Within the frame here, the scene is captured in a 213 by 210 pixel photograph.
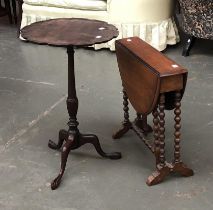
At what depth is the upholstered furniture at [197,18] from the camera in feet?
13.3

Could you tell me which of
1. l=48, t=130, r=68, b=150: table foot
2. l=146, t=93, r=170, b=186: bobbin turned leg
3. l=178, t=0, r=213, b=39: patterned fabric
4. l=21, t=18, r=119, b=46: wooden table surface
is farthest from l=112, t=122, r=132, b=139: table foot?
l=178, t=0, r=213, b=39: patterned fabric

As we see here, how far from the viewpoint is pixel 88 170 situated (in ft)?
8.45

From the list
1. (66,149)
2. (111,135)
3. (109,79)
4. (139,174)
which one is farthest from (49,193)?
(109,79)

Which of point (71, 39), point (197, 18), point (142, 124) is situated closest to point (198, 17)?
point (197, 18)

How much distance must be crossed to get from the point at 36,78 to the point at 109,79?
646 mm

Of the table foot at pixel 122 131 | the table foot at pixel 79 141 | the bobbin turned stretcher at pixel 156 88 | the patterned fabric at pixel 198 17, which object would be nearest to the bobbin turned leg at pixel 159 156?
the bobbin turned stretcher at pixel 156 88

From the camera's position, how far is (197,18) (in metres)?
4.16

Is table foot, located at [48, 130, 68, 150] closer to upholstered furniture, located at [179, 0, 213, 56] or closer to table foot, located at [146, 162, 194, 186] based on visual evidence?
table foot, located at [146, 162, 194, 186]

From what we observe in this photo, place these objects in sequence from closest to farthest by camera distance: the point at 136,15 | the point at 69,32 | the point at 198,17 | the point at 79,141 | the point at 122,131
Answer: the point at 69,32 < the point at 79,141 < the point at 122,131 < the point at 198,17 < the point at 136,15

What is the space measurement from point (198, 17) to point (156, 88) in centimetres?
211

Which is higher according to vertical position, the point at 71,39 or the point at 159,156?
the point at 71,39

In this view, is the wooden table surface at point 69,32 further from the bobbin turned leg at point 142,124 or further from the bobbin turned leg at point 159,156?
the bobbin turned leg at point 142,124

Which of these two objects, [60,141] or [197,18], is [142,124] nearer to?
[60,141]

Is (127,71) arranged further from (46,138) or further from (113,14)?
(113,14)
